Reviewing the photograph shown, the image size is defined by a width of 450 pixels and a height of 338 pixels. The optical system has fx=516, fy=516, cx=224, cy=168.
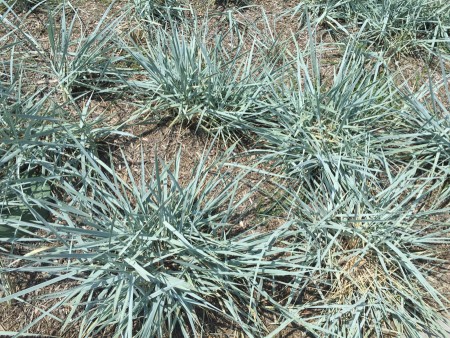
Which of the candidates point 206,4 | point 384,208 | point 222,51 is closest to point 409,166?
point 384,208

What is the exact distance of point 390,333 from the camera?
2016 mm

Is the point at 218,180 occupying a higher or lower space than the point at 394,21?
lower

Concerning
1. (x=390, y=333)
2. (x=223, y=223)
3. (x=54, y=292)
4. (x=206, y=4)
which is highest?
(x=206, y=4)

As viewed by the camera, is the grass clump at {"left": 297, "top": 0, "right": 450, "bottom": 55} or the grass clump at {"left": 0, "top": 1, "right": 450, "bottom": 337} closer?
the grass clump at {"left": 0, "top": 1, "right": 450, "bottom": 337}

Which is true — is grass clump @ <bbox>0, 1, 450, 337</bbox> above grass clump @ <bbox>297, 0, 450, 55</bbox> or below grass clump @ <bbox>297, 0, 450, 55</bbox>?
below

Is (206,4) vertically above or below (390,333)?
above

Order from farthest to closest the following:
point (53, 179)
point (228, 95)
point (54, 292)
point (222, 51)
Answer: point (222, 51)
point (228, 95)
point (53, 179)
point (54, 292)

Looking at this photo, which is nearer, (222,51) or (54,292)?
(54,292)

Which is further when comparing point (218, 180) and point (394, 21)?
point (394, 21)

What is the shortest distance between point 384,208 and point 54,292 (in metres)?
1.39

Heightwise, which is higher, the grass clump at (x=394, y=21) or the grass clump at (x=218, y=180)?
the grass clump at (x=394, y=21)

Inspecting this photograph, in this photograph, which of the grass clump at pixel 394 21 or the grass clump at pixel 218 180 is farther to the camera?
the grass clump at pixel 394 21

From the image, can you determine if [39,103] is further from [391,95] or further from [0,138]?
[391,95]

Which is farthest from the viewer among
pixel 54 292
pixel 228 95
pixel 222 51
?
pixel 222 51
